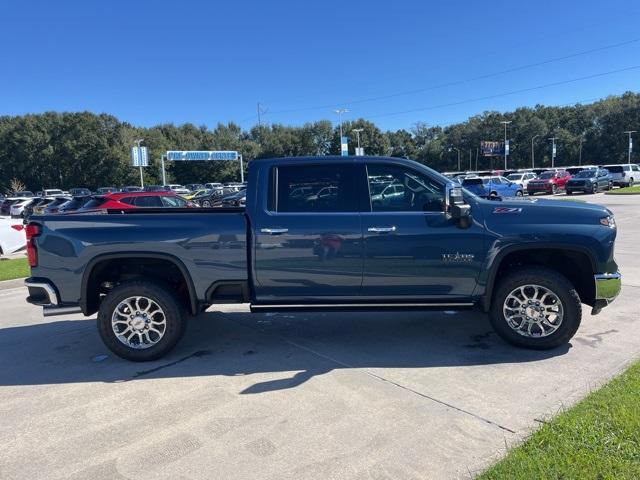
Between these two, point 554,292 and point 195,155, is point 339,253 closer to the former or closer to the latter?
point 554,292

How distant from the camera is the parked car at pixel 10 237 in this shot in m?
12.6

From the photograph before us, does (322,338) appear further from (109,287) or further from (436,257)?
(109,287)

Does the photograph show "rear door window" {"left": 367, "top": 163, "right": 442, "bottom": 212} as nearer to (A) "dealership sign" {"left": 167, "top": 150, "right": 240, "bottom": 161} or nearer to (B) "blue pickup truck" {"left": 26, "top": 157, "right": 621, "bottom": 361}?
(B) "blue pickup truck" {"left": 26, "top": 157, "right": 621, "bottom": 361}

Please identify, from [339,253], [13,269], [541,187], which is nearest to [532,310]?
[339,253]

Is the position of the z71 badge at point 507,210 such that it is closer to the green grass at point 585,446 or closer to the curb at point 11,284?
the green grass at point 585,446

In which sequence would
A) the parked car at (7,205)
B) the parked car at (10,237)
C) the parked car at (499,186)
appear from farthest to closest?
1. the parked car at (7,205)
2. the parked car at (499,186)
3. the parked car at (10,237)

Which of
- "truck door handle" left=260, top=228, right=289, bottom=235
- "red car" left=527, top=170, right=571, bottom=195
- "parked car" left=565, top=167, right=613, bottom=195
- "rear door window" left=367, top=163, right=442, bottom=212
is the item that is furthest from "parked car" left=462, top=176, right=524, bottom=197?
"truck door handle" left=260, top=228, right=289, bottom=235

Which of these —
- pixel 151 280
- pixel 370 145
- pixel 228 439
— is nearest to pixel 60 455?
pixel 228 439

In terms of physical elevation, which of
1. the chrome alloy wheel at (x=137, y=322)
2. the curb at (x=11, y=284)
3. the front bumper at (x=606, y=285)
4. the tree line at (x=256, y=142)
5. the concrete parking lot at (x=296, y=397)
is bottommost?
the concrete parking lot at (x=296, y=397)

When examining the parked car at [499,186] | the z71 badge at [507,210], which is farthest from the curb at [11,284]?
the parked car at [499,186]

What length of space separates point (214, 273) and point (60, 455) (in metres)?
1.95

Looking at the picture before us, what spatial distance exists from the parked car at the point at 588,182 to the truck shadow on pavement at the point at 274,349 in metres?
29.1

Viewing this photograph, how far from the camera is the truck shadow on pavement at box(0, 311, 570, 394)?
14.4 feet

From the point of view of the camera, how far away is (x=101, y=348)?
17.0ft
